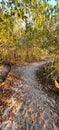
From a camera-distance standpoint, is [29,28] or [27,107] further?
[27,107]

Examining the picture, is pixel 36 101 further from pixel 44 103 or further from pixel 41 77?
pixel 41 77

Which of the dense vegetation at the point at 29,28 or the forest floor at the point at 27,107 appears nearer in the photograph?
the dense vegetation at the point at 29,28

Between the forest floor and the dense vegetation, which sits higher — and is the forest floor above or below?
below

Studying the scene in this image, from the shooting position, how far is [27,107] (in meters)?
12.0

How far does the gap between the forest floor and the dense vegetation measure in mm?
2606

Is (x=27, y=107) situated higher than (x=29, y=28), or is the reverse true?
(x=29, y=28)

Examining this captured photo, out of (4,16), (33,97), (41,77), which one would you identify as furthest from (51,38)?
(4,16)

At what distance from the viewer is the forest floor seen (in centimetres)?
988

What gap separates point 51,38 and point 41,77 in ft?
19.0

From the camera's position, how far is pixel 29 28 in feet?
37.0

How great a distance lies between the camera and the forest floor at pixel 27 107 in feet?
32.4

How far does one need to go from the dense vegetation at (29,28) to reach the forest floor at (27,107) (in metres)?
2.61

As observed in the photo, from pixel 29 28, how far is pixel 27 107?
385 centimetres

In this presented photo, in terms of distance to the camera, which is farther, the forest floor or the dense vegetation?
the forest floor
